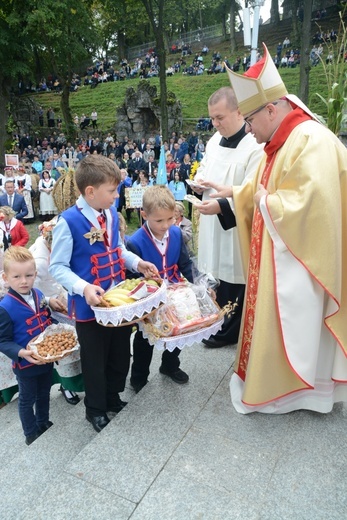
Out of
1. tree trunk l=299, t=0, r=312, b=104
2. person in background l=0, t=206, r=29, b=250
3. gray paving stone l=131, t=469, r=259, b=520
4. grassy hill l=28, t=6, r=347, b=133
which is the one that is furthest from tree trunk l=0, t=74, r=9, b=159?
gray paving stone l=131, t=469, r=259, b=520

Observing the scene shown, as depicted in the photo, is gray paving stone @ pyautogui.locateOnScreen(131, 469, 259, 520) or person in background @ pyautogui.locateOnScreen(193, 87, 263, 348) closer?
gray paving stone @ pyautogui.locateOnScreen(131, 469, 259, 520)

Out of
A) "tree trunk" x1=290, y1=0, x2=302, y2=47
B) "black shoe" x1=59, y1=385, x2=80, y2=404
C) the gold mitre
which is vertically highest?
"tree trunk" x1=290, y1=0, x2=302, y2=47

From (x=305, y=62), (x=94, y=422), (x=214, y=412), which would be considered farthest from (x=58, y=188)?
(x=305, y=62)

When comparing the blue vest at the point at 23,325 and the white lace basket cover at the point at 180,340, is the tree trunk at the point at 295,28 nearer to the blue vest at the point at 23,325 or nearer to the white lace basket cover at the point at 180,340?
the blue vest at the point at 23,325

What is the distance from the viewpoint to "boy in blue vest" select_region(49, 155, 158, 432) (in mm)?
2500

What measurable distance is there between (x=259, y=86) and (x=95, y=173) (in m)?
1.05

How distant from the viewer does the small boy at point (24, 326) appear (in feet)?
9.67

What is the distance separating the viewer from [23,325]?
3.03 metres

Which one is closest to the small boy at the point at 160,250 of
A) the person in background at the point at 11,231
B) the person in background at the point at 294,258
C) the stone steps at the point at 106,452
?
the stone steps at the point at 106,452

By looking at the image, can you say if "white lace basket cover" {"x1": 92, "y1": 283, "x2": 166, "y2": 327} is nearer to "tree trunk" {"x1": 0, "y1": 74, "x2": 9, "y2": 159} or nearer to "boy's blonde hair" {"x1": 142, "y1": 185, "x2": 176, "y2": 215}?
"boy's blonde hair" {"x1": 142, "y1": 185, "x2": 176, "y2": 215}

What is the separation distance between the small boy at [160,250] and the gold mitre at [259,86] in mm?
768

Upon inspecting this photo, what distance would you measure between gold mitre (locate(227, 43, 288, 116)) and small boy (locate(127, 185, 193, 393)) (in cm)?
77

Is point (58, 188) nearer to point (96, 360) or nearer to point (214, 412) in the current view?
point (96, 360)

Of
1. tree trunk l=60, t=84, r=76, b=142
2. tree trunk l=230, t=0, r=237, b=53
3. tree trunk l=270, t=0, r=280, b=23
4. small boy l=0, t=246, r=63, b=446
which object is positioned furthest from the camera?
tree trunk l=270, t=0, r=280, b=23
